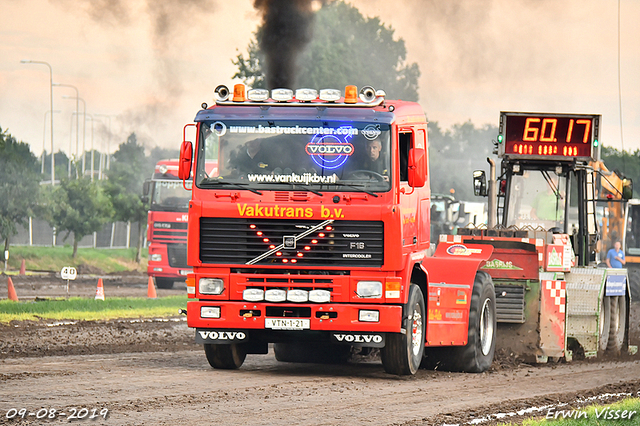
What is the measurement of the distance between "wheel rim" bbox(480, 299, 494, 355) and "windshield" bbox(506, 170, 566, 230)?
3230mm

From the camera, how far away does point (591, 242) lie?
724 inches

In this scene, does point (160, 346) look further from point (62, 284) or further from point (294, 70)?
point (62, 284)

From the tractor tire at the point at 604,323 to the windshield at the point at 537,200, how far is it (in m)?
1.57

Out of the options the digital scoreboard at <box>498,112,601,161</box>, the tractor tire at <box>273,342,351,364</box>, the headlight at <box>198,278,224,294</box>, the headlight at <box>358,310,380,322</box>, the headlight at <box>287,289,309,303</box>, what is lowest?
the tractor tire at <box>273,342,351,364</box>

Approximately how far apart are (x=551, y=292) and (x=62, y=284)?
74.7 ft

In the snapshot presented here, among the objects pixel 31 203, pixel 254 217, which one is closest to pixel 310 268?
pixel 254 217

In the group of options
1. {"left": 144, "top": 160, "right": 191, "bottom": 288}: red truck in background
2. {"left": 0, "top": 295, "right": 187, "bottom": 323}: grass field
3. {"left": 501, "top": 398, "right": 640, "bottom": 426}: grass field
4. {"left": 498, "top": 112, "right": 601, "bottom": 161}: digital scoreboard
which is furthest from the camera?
{"left": 144, "top": 160, "right": 191, "bottom": 288}: red truck in background

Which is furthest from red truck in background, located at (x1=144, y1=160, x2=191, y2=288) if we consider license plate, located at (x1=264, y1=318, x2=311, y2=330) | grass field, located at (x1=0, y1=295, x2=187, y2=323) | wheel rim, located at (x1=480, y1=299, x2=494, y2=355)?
license plate, located at (x1=264, y1=318, x2=311, y2=330)

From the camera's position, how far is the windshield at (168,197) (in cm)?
3253

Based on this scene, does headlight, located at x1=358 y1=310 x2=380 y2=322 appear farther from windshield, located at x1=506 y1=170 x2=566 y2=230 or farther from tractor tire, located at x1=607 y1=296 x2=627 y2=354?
tractor tire, located at x1=607 y1=296 x2=627 y2=354

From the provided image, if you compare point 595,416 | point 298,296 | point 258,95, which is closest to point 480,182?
point 258,95

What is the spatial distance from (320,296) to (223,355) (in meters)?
1.96

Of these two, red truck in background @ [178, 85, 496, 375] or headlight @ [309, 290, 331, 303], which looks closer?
red truck in background @ [178, 85, 496, 375]

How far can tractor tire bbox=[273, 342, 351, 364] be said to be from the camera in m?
15.5
